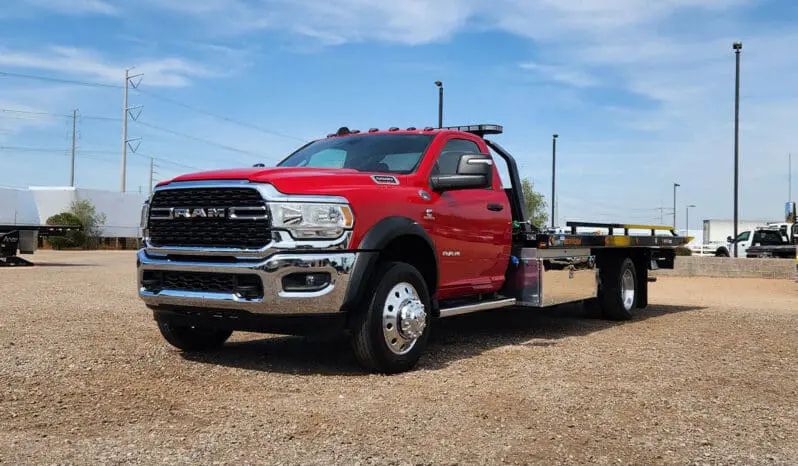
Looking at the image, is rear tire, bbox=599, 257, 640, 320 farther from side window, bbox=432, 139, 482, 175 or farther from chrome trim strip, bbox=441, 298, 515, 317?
side window, bbox=432, 139, 482, 175

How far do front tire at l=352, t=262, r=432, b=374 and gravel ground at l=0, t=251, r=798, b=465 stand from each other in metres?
0.17

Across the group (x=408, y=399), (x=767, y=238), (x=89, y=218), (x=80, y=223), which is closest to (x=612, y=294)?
(x=408, y=399)

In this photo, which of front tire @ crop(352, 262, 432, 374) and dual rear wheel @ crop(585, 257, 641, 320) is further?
dual rear wheel @ crop(585, 257, 641, 320)

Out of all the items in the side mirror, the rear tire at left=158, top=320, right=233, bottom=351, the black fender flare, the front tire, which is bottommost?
the rear tire at left=158, top=320, right=233, bottom=351

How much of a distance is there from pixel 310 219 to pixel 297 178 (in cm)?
36

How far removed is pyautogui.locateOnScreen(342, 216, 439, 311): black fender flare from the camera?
575cm

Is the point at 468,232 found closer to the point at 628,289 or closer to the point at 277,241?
the point at 277,241

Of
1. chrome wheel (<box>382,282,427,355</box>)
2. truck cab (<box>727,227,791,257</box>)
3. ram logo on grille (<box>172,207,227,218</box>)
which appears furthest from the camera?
truck cab (<box>727,227,791,257</box>)

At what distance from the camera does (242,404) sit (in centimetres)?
497

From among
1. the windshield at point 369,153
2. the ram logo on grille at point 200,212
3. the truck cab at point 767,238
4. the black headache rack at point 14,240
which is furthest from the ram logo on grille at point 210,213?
the truck cab at point 767,238

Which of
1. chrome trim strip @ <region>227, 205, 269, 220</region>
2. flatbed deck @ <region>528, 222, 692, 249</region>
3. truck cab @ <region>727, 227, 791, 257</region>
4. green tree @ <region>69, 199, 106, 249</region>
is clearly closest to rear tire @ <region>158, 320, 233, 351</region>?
chrome trim strip @ <region>227, 205, 269, 220</region>

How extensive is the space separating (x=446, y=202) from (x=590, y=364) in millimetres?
A: 1865

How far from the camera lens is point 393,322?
6.02m

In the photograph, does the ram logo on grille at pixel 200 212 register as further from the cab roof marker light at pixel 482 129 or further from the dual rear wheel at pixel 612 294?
the dual rear wheel at pixel 612 294
